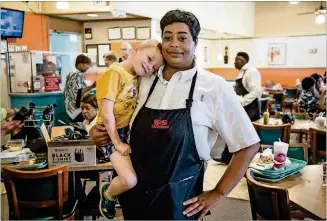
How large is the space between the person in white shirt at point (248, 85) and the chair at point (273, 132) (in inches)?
38.3

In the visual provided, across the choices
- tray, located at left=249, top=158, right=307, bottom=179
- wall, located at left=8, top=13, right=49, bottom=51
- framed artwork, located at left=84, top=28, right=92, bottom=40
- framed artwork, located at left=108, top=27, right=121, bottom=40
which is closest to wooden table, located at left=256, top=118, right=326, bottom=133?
tray, located at left=249, top=158, right=307, bottom=179

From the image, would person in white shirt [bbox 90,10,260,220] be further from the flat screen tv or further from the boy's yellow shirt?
the flat screen tv

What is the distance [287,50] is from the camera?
36.3 feet

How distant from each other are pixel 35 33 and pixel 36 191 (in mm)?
5230

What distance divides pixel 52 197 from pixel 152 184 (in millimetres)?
1222

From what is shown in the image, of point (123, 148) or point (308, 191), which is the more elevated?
point (123, 148)

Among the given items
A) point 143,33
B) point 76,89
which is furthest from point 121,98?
point 143,33

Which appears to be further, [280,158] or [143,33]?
[143,33]

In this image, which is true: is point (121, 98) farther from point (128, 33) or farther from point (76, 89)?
point (128, 33)

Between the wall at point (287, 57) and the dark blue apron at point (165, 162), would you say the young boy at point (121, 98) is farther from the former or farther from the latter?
the wall at point (287, 57)

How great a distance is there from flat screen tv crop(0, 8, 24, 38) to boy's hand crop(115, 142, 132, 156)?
5175mm

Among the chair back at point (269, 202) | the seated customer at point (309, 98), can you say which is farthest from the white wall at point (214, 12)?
the chair back at point (269, 202)

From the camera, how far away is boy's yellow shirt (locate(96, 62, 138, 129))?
5.08ft

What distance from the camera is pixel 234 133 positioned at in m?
1.39
